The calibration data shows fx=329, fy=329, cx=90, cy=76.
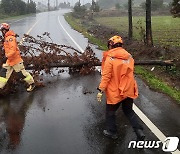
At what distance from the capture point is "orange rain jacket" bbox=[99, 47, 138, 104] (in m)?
5.49

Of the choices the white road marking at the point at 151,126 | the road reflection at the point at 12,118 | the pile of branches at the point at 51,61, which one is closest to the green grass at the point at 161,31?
the pile of branches at the point at 51,61

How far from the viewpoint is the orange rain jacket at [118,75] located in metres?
5.49

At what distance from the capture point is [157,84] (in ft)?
31.5

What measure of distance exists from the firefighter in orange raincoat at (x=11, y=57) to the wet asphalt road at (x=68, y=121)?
15.5 inches

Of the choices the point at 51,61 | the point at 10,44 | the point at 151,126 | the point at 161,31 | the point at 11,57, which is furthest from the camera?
the point at 161,31

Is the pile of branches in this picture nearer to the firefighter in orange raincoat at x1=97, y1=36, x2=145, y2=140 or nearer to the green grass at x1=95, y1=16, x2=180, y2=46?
the firefighter in orange raincoat at x1=97, y1=36, x2=145, y2=140

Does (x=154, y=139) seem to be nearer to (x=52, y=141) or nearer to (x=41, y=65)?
(x=52, y=141)

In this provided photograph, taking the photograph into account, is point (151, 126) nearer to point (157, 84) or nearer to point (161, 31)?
point (157, 84)

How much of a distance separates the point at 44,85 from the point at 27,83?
0.52 m

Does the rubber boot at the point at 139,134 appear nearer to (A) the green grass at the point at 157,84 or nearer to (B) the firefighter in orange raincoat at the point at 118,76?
(B) the firefighter in orange raincoat at the point at 118,76

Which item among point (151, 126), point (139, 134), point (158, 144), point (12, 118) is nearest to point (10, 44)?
point (12, 118)

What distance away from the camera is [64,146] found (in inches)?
217

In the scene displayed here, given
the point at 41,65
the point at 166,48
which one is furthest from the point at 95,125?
the point at 166,48

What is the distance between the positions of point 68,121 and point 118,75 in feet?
5.75
